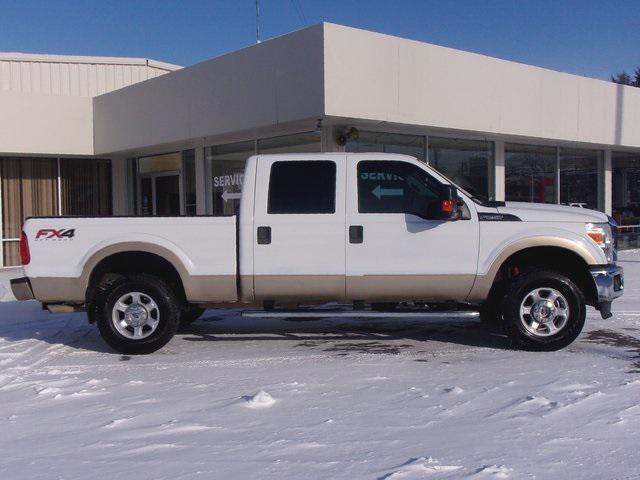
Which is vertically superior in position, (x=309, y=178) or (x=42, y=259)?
(x=309, y=178)

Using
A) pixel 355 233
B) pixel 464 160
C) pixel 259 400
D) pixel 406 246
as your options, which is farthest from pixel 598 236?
pixel 464 160

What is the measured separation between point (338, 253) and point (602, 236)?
8.68 feet

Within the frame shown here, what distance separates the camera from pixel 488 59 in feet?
44.4

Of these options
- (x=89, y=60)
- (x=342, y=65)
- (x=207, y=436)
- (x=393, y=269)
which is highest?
(x=89, y=60)

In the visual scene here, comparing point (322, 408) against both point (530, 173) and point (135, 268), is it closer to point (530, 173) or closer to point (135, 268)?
point (135, 268)

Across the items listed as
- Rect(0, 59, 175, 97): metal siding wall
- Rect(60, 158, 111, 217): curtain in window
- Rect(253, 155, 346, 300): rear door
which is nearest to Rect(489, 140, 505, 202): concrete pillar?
Rect(253, 155, 346, 300): rear door

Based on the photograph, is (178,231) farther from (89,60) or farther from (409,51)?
(89,60)

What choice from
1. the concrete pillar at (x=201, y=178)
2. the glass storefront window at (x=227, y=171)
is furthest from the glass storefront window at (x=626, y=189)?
the concrete pillar at (x=201, y=178)

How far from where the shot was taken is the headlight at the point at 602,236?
6613mm

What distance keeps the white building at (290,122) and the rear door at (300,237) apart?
433 cm

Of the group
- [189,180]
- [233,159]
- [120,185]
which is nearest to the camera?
[233,159]

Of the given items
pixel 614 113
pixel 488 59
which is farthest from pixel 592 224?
pixel 614 113

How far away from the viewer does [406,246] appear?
656 cm

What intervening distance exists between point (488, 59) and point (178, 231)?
30.1ft
